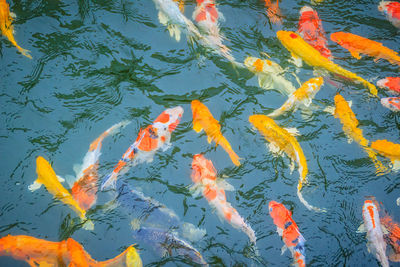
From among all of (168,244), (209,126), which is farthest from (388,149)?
(168,244)

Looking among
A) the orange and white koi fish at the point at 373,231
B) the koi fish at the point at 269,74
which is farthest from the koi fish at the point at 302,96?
the orange and white koi fish at the point at 373,231

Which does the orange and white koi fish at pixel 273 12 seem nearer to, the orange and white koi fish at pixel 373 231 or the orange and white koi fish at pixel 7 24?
the orange and white koi fish at pixel 373 231

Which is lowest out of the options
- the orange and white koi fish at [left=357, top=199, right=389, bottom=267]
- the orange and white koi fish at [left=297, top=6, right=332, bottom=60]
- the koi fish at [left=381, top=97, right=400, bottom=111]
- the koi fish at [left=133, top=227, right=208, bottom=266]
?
the orange and white koi fish at [left=357, top=199, right=389, bottom=267]

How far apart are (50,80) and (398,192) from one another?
72.3 inches

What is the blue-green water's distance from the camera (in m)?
1.50

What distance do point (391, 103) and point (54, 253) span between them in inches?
72.6

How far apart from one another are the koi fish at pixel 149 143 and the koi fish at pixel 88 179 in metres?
0.05

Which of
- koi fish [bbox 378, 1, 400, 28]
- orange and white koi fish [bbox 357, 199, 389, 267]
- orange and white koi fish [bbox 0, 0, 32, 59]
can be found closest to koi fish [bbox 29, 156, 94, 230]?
orange and white koi fish [bbox 0, 0, 32, 59]

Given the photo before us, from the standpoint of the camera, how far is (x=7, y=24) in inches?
71.6

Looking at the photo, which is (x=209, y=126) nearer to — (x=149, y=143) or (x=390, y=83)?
(x=149, y=143)

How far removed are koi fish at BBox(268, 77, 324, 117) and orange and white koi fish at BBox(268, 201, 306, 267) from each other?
0.51 meters

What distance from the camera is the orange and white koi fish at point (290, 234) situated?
152cm

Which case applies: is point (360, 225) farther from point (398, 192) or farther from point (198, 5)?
point (198, 5)

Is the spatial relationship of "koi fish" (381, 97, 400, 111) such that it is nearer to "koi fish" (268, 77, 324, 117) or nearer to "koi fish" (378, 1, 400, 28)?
"koi fish" (268, 77, 324, 117)
